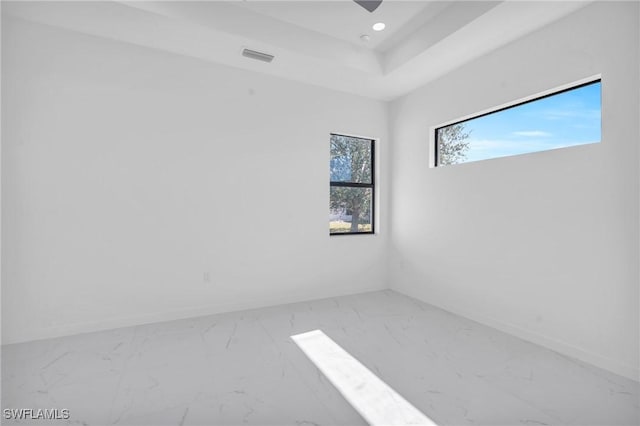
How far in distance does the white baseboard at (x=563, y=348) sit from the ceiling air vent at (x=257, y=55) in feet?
11.3

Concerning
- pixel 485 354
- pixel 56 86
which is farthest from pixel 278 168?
pixel 485 354

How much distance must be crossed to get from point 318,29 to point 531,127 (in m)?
2.26

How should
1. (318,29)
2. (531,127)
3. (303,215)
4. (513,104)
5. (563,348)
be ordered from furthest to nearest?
1. (303,215)
2. (318,29)
3. (513,104)
4. (531,127)
5. (563,348)

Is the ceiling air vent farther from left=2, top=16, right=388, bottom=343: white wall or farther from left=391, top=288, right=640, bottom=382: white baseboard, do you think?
left=391, top=288, right=640, bottom=382: white baseboard

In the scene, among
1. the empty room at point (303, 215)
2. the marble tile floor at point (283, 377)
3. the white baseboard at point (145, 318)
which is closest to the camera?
the marble tile floor at point (283, 377)

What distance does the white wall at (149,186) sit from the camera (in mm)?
2723

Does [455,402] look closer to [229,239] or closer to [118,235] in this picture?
[229,239]

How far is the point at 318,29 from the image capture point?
321cm

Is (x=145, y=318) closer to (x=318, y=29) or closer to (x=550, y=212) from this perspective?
(x=318, y=29)

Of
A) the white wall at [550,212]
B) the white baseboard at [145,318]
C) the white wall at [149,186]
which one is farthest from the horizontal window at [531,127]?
the white baseboard at [145,318]

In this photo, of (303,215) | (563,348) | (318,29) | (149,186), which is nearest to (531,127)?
(563,348)

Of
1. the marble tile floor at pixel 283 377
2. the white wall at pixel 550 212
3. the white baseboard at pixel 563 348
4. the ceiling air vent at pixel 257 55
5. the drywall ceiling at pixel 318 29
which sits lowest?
the marble tile floor at pixel 283 377

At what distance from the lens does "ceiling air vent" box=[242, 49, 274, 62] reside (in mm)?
3180

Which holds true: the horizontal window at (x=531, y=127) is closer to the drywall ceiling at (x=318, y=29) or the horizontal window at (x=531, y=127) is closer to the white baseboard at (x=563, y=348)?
the drywall ceiling at (x=318, y=29)
